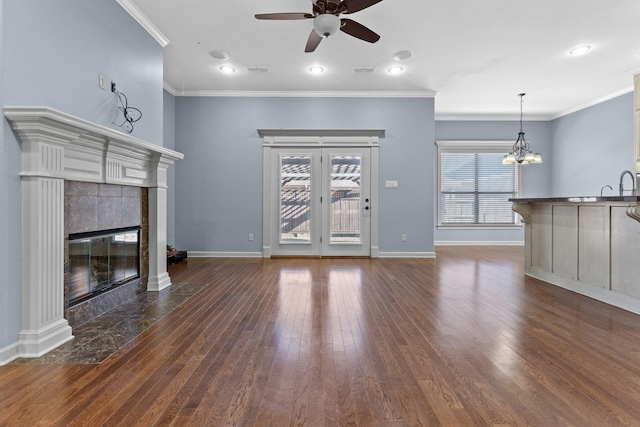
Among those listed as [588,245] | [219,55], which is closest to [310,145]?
[219,55]

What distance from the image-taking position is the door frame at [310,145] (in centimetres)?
580

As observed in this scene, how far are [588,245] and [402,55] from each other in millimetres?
3203

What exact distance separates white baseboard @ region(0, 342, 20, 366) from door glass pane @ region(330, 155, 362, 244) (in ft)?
14.5

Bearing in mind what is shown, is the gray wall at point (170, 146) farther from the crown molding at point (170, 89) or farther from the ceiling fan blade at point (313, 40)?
the ceiling fan blade at point (313, 40)

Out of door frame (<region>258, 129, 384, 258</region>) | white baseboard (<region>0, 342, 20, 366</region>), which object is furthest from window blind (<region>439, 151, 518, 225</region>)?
white baseboard (<region>0, 342, 20, 366</region>)

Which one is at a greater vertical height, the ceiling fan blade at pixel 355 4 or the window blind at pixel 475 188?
the ceiling fan blade at pixel 355 4

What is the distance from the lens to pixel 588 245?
3387mm

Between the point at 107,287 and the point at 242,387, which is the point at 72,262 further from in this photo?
the point at 242,387

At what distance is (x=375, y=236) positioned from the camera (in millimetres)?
5867

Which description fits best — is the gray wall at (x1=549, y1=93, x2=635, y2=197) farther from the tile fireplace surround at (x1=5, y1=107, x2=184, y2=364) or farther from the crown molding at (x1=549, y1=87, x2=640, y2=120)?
the tile fireplace surround at (x1=5, y1=107, x2=184, y2=364)

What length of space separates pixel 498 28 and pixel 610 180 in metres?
4.53

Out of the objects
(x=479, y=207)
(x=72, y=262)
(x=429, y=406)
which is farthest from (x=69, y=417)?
(x=479, y=207)

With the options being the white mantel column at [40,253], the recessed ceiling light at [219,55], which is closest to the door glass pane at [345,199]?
the recessed ceiling light at [219,55]

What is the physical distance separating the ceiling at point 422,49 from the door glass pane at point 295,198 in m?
1.29
